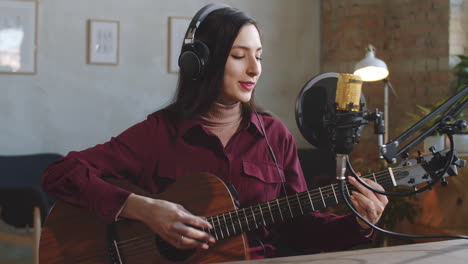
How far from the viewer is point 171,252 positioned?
1511 mm

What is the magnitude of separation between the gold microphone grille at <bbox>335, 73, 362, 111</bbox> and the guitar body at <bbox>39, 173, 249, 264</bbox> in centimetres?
59

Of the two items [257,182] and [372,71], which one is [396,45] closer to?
[372,71]

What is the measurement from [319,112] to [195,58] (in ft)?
1.84

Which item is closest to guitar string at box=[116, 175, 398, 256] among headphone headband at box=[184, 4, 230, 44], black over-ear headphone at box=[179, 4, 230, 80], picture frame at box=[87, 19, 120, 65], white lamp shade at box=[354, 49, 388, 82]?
black over-ear headphone at box=[179, 4, 230, 80]

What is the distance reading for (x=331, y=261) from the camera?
44.6 inches

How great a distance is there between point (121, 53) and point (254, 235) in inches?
116

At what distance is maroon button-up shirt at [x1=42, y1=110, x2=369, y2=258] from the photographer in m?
1.63

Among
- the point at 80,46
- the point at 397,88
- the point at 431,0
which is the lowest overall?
the point at 397,88

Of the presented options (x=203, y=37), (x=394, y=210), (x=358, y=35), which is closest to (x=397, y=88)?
(x=358, y=35)

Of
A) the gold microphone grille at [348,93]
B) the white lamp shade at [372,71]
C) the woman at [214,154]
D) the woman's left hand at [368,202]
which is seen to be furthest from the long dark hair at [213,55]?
the white lamp shade at [372,71]

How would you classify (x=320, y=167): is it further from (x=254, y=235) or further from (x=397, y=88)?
(x=254, y=235)

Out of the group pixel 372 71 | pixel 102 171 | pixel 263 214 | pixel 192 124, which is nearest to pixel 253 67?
pixel 192 124

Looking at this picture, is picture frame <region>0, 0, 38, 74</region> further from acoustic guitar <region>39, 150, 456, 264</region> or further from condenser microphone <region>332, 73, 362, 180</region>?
condenser microphone <region>332, 73, 362, 180</region>

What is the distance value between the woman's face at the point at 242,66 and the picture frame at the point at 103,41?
2.80 metres
